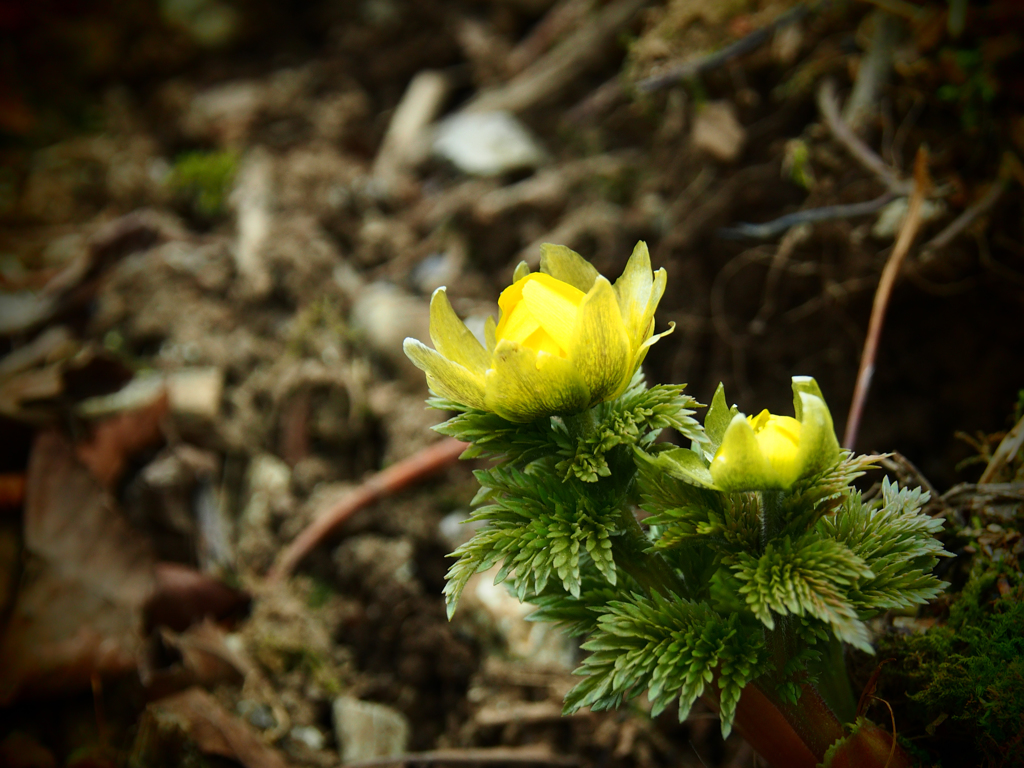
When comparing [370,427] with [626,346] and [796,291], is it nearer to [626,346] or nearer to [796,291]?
[796,291]

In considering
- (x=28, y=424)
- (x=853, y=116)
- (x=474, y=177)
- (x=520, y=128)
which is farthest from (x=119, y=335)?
(x=853, y=116)

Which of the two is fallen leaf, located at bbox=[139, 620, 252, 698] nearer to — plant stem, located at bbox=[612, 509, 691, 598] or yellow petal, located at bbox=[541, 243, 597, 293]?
plant stem, located at bbox=[612, 509, 691, 598]

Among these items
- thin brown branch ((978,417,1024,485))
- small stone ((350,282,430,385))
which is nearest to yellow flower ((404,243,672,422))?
thin brown branch ((978,417,1024,485))

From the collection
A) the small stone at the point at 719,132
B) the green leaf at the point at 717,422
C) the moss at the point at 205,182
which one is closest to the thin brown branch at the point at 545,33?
the small stone at the point at 719,132

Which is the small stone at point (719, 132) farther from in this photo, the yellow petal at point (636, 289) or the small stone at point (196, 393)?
the small stone at point (196, 393)

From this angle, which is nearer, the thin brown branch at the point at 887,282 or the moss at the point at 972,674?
the moss at the point at 972,674
